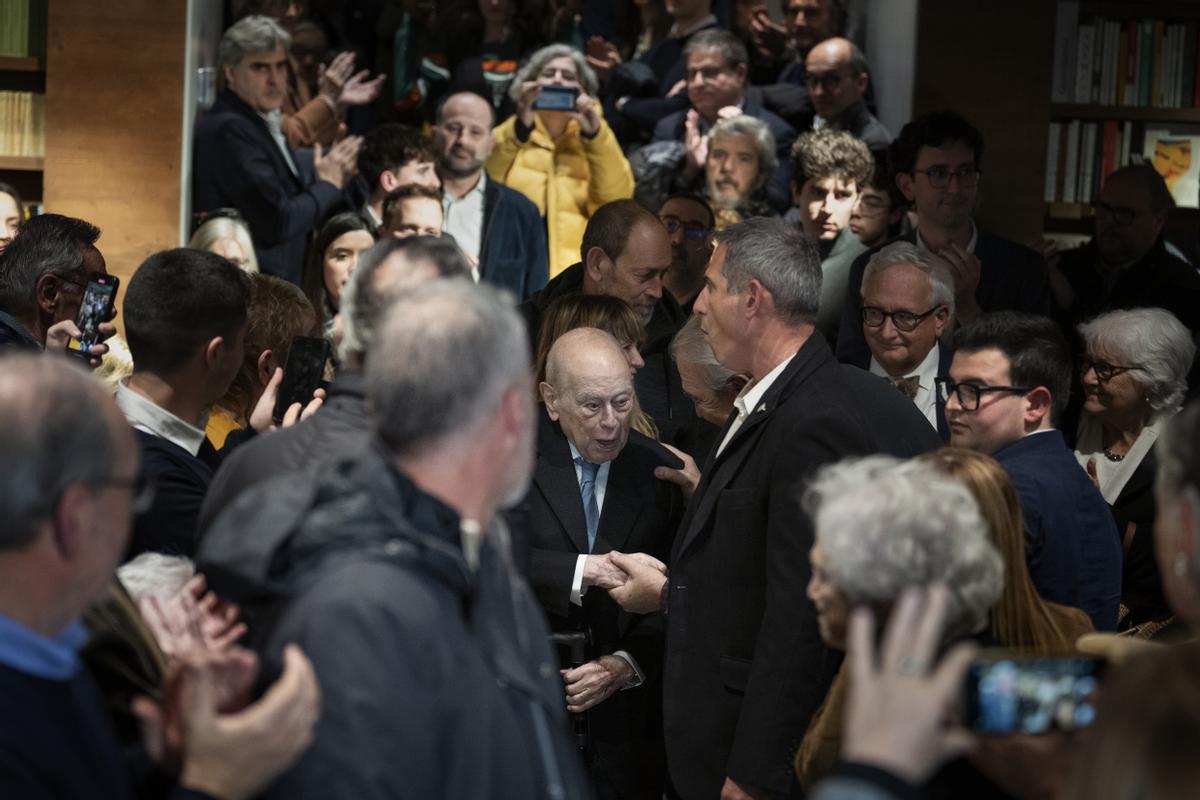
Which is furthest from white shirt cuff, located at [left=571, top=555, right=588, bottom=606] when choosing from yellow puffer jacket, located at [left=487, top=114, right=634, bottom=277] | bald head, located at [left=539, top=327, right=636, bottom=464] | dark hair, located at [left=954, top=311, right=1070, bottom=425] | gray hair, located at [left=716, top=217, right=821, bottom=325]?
yellow puffer jacket, located at [left=487, top=114, right=634, bottom=277]

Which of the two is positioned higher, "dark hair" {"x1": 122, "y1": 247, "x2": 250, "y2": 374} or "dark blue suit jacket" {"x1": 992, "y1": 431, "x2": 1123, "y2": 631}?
"dark hair" {"x1": 122, "y1": 247, "x2": 250, "y2": 374}

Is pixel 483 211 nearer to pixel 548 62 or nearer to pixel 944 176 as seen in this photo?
pixel 548 62

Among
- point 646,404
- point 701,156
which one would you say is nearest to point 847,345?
point 646,404

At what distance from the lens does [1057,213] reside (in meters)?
6.76

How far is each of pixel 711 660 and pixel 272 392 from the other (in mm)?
1084

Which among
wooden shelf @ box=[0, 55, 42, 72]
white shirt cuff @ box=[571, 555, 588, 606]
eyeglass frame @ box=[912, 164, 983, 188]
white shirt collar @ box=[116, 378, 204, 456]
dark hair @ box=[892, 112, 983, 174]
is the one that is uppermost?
wooden shelf @ box=[0, 55, 42, 72]

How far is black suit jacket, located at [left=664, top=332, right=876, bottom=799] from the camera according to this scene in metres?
2.94

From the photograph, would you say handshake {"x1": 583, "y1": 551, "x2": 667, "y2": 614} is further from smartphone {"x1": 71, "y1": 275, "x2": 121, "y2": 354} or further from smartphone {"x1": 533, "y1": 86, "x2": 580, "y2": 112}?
smartphone {"x1": 533, "y1": 86, "x2": 580, "y2": 112}

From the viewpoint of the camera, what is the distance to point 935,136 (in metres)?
5.22

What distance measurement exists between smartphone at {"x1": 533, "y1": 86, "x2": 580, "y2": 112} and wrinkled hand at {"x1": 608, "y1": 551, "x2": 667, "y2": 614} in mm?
2894

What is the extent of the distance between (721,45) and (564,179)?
2.69 feet

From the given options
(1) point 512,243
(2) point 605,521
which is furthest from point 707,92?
(2) point 605,521

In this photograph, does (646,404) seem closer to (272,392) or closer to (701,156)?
(272,392)

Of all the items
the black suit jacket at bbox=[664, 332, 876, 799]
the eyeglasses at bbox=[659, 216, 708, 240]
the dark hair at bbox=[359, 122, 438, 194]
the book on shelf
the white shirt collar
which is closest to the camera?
the black suit jacket at bbox=[664, 332, 876, 799]
